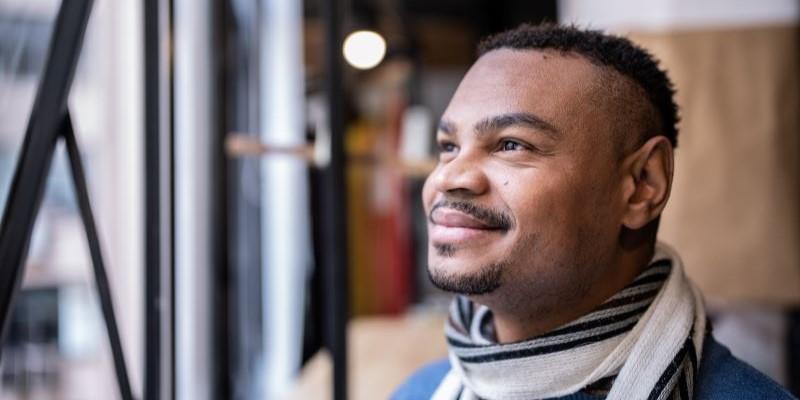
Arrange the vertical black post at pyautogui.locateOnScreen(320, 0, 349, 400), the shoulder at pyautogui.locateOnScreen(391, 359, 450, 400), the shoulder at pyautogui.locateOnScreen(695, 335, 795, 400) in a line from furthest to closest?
the vertical black post at pyautogui.locateOnScreen(320, 0, 349, 400) → the shoulder at pyautogui.locateOnScreen(391, 359, 450, 400) → the shoulder at pyautogui.locateOnScreen(695, 335, 795, 400)

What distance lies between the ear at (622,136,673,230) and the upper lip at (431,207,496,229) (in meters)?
0.20

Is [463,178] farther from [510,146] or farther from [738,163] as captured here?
[738,163]

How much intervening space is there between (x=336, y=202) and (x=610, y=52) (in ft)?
1.90

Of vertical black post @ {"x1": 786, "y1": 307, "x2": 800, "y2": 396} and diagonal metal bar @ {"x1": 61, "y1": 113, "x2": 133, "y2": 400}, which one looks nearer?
diagonal metal bar @ {"x1": 61, "y1": 113, "x2": 133, "y2": 400}

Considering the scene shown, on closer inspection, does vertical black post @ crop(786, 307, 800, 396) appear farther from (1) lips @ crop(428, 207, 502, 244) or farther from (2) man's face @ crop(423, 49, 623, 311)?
(1) lips @ crop(428, 207, 502, 244)

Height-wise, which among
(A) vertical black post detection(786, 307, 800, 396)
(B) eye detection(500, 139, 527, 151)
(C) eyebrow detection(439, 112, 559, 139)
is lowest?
(A) vertical black post detection(786, 307, 800, 396)

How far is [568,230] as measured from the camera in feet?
3.38

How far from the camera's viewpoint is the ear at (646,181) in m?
1.08

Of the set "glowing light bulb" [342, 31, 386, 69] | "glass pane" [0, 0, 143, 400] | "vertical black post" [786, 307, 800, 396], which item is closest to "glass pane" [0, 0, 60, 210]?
"glass pane" [0, 0, 143, 400]

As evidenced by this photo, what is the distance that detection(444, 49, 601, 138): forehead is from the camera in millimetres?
1037

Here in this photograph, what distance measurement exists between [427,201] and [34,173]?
514 mm

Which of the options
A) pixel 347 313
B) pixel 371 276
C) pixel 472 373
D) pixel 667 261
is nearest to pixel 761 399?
pixel 667 261

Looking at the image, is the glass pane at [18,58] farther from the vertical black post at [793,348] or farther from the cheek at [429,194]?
the vertical black post at [793,348]

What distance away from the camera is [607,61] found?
Result: 109 centimetres
